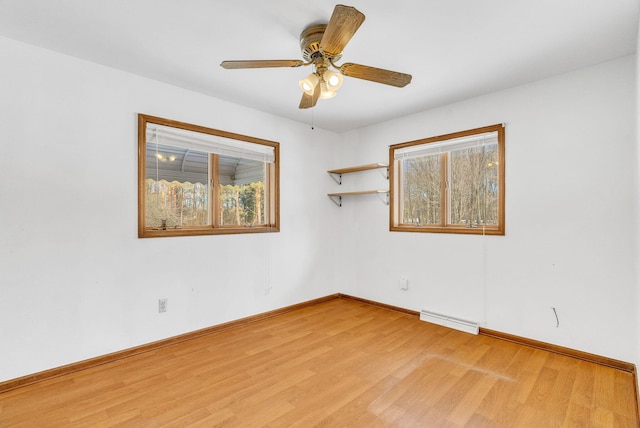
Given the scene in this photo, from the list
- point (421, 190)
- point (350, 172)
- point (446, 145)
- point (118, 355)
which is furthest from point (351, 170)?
point (118, 355)

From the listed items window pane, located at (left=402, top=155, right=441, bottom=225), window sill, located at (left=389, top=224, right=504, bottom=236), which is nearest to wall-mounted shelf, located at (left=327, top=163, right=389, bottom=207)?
window pane, located at (left=402, top=155, right=441, bottom=225)

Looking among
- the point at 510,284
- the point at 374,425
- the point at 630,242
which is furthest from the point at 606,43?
the point at 374,425

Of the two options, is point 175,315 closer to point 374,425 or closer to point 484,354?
point 374,425

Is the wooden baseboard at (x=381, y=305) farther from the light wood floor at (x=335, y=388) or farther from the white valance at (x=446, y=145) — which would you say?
the white valance at (x=446, y=145)

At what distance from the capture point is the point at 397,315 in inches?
148

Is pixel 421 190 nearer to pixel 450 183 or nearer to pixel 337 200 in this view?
pixel 450 183

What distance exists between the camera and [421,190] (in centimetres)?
377

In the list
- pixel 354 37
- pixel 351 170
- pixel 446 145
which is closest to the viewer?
pixel 354 37

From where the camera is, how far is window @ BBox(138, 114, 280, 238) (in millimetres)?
2854

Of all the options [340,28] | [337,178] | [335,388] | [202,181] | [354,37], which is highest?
[354,37]

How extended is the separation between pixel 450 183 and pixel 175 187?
2.94 metres

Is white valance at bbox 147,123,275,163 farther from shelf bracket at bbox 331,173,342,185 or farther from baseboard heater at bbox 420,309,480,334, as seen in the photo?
baseboard heater at bbox 420,309,480,334

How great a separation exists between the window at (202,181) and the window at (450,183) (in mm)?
1593

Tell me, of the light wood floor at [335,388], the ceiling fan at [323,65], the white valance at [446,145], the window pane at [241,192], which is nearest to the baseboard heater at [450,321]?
the light wood floor at [335,388]
